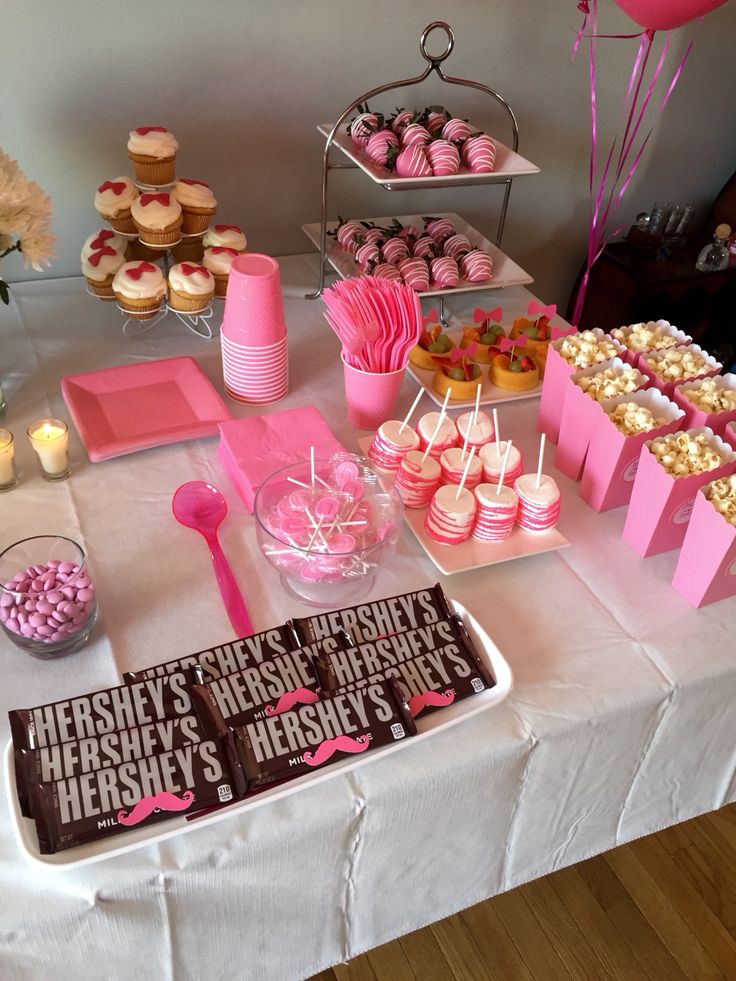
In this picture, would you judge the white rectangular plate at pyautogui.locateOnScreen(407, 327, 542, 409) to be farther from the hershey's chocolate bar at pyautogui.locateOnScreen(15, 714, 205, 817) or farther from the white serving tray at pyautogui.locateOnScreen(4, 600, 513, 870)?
the hershey's chocolate bar at pyautogui.locateOnScreen(15, 714, 205, 817)

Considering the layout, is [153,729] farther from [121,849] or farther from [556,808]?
[556,808]

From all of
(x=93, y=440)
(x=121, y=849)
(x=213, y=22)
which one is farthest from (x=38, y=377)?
(x=121, y=849)

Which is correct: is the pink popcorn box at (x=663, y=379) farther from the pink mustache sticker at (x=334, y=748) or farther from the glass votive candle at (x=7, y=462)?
the glass votive candle at (x=7, y=462)

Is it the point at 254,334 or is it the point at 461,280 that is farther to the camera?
the point at 461,280

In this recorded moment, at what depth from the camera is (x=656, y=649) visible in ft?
3.05

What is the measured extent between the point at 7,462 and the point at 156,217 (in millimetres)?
465

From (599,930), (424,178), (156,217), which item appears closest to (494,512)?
(424,178)

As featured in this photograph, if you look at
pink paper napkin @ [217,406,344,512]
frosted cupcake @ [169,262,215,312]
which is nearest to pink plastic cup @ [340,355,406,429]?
pink paper napkin @ [217,406,344,512]

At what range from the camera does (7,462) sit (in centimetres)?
104

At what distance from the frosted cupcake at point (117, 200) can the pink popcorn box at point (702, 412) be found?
88 centimetres

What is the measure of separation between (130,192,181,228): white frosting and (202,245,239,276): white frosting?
0.08 metres

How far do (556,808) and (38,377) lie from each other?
97 cm

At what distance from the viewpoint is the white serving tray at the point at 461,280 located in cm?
143

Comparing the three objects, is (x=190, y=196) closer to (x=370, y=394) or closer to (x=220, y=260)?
(x=220, y=260)
